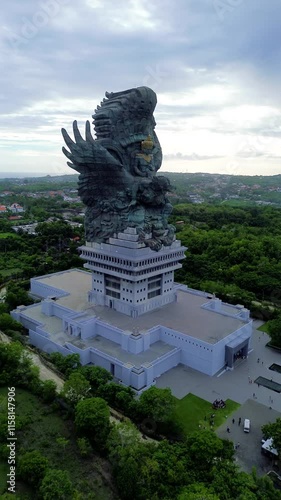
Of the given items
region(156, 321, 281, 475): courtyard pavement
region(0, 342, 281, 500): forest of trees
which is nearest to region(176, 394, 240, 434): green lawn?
region(156, 321, 281, 475): courtyard pavement

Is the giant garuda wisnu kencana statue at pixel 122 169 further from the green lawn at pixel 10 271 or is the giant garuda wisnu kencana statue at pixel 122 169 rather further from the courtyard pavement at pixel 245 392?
the green lawn at pixel 10 271

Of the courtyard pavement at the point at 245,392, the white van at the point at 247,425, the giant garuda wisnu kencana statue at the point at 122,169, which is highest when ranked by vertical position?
the giant garuda wisnu kencana statue at the point at 122,169

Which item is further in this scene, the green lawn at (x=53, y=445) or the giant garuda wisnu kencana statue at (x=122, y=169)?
the giant garuda wisnu kencana statue at (x=122, y=169)

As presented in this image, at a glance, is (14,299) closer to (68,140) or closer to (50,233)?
(68,140)

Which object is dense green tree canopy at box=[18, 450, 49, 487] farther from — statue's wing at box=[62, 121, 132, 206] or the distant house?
the distant house

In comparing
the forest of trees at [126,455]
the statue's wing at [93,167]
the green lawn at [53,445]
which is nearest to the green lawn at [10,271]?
the statue's wing at [93,167]

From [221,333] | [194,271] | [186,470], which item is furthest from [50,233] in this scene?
[186,470]

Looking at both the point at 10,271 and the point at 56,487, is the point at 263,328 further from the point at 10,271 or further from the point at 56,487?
the point at 10,271
